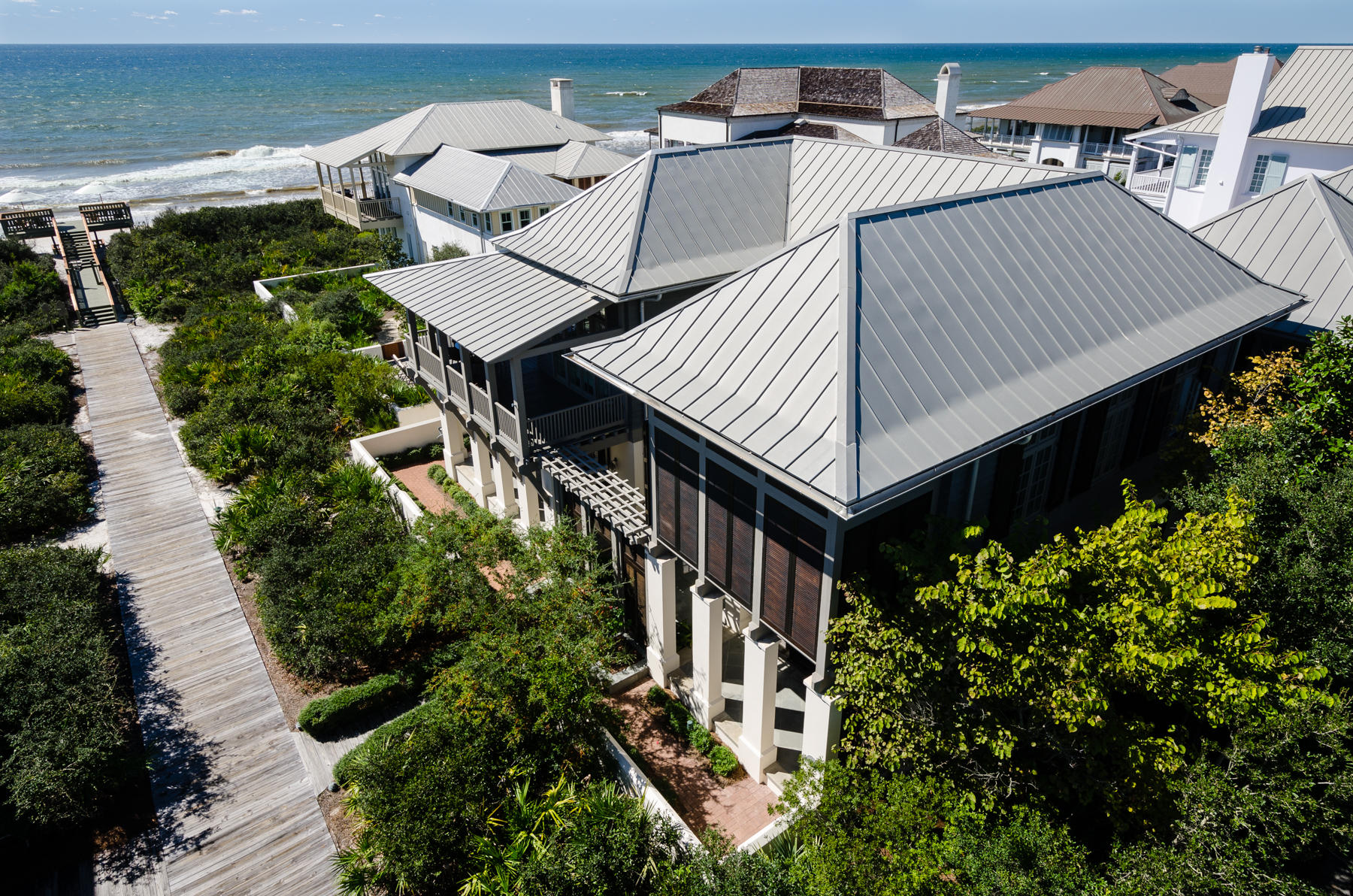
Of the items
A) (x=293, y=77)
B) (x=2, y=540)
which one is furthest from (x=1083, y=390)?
(x=293, y=77)

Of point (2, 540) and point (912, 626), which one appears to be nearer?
point (912, 626)

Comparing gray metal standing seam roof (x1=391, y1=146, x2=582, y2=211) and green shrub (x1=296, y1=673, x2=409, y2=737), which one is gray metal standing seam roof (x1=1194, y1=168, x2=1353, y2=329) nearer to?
green shrub (x1=296, y1=673, x2=409, y2=737)

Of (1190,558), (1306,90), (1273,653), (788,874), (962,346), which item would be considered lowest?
(788,874)

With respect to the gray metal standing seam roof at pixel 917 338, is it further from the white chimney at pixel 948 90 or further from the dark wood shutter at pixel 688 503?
the white chimney at pixel 948 90

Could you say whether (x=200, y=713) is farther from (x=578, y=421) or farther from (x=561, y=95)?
(x=561, y=95)

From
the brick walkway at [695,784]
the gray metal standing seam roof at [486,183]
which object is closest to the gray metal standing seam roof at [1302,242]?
the brick walkway at [695,784]

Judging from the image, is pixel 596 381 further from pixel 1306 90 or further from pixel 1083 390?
pixel 1306 90

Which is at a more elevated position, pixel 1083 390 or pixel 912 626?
pixel 1083 390
